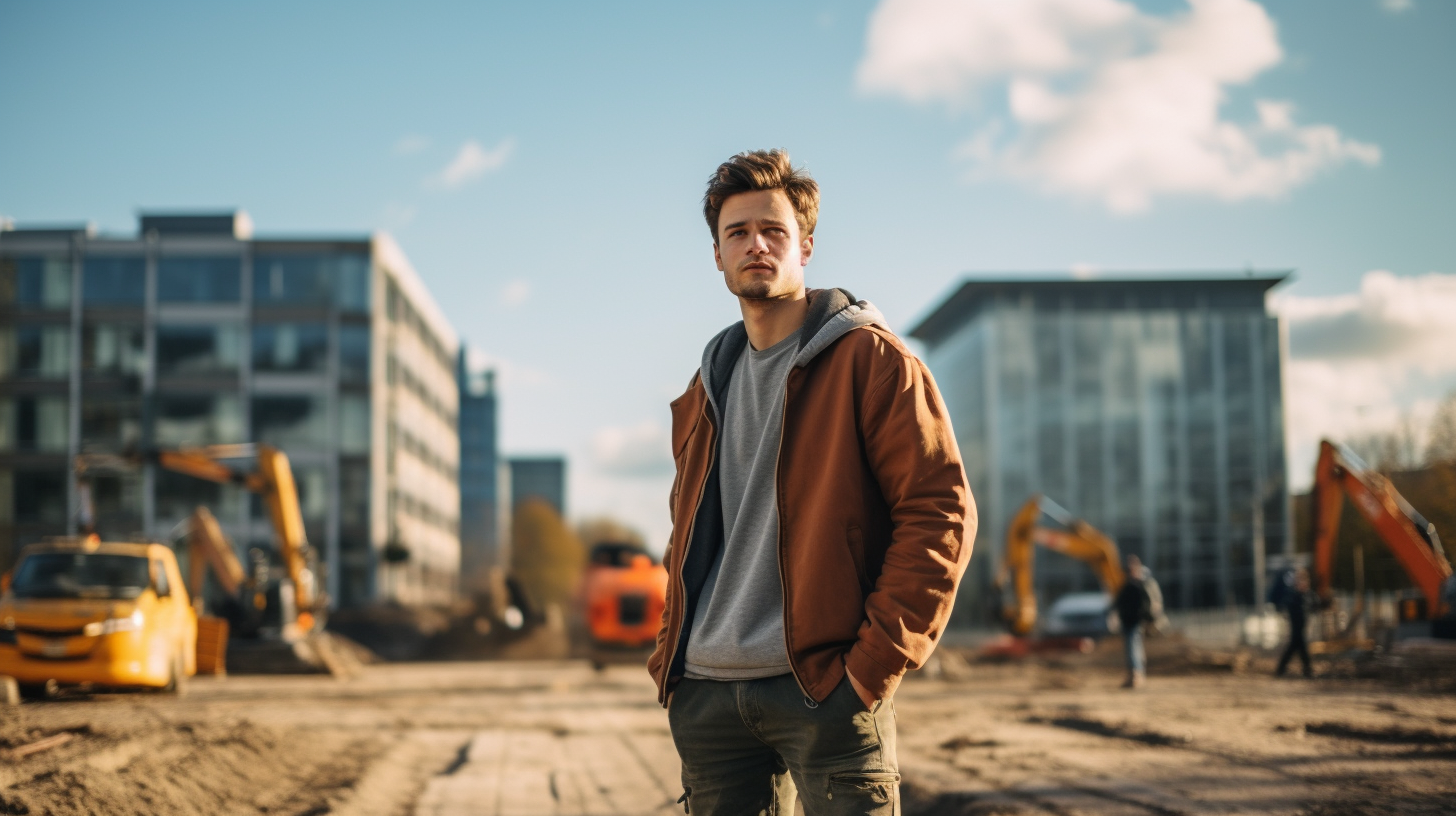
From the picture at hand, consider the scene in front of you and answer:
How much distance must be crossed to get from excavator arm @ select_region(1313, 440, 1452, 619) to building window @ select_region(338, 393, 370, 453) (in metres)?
42.6

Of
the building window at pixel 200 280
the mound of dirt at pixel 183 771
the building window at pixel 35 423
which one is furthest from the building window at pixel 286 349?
the mound of dirt at pixel 183 771

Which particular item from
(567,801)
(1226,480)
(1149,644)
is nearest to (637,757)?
(567,801)

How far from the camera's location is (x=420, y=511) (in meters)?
72.2

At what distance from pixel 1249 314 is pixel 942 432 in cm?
5990

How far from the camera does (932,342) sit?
222ft

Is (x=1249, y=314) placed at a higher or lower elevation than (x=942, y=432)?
higher

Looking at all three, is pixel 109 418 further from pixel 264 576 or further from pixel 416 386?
pixel 264 576

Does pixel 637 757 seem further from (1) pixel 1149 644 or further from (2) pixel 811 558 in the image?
(1) pixel 1149 644

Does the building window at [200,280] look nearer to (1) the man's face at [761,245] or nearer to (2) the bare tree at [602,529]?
(1) the man's face at [761,245]

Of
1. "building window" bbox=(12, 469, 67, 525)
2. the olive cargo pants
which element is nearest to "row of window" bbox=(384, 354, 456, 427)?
"building window" bbox=(12, 469, 67, 525)

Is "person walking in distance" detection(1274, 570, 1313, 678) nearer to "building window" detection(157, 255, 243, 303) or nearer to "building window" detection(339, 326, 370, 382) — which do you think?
"building window" detection(339, 326, 370, 382)

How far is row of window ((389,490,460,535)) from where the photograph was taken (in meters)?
62.2

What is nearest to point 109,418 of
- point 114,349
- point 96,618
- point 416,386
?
point 114,349

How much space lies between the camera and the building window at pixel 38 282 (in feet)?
186
